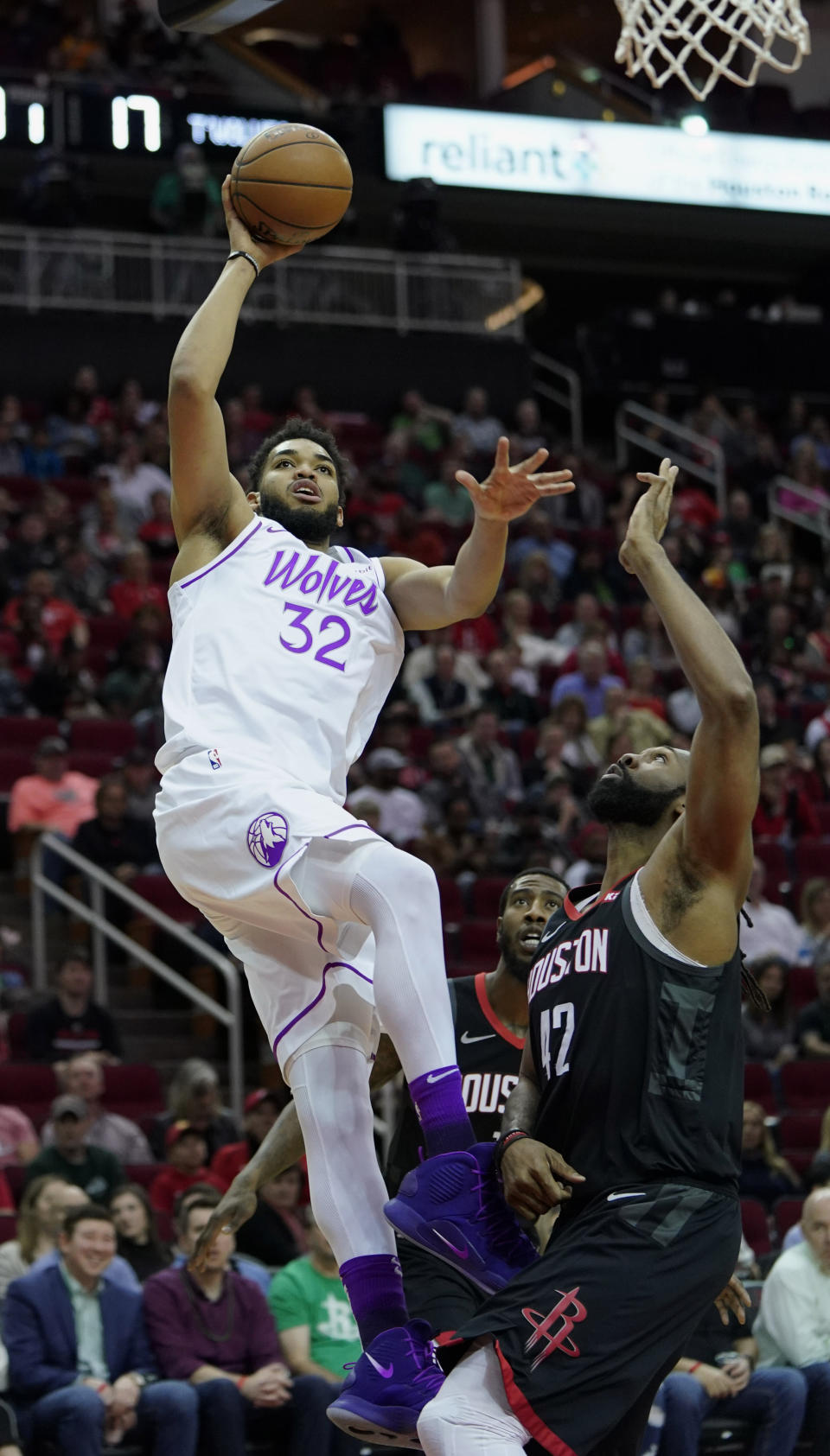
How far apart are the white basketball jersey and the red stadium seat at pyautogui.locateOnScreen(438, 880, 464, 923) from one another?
7323 millimetres

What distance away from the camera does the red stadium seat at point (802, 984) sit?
1239cm

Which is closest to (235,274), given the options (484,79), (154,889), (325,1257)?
(325,1257)

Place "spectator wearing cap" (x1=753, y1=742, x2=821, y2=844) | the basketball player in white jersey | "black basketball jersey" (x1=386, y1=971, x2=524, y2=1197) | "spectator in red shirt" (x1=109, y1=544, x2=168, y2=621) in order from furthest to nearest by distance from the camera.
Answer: "spectator in red shirt" (x1=109, y1=544, x2=168, y2=621)
"spectator wearing cap" (x1=753, y1=742, x2=821, y2=844)
"black basketball jersey" (x1=386, y1=971, x2=524, y2=1197)
the basketball player in white jersey

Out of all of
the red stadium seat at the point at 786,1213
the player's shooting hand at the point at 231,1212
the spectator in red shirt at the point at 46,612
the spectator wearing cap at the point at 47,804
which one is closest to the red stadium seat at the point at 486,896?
the spectator wearing cap at the point at 47,804

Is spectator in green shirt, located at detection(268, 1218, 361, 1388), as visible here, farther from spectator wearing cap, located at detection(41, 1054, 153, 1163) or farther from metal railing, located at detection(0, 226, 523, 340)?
metal railing, located at detection(0, 226, 523, 340)

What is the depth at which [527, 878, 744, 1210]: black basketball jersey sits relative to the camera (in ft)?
13.7

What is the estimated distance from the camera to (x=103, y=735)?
12984 millimetres

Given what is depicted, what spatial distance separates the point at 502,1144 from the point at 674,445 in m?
18.1

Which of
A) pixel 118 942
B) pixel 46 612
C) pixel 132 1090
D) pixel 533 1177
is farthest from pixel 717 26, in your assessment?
pixel 46 612

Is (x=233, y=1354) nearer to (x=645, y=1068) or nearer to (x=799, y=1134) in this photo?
(x=799, y=1134)

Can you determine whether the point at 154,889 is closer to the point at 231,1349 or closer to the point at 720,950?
the point at 231,1349

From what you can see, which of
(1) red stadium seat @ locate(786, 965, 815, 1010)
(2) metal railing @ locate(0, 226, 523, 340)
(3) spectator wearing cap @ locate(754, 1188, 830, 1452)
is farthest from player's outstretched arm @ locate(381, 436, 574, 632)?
(2) metal railing @ locate(0, 226, 523, 340)

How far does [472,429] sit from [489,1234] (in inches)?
609

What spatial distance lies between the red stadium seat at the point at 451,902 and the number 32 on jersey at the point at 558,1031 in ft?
25.5
